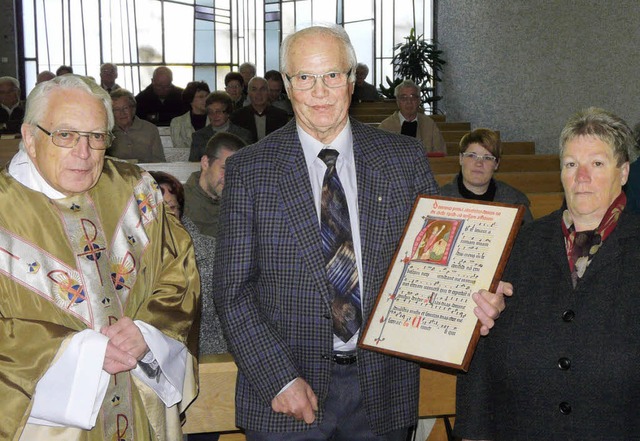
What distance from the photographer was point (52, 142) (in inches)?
80.6

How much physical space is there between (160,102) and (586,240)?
8.73m

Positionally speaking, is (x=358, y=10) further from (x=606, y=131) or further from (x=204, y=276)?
(x=606, y=131)

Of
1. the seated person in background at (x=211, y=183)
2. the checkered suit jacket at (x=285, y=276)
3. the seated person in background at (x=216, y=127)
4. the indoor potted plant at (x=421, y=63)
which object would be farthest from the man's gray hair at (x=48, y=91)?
the indoor potted plant at (x=421, y=63)

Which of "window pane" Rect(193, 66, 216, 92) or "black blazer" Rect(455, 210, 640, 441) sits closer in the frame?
"black blazer" Rect(455, 210, 640, 441)

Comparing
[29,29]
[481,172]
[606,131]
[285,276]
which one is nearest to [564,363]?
[606,131]

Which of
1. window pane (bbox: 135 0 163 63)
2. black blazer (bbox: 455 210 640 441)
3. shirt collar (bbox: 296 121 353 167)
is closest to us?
black blazer (bbox: 455 210 640 441)

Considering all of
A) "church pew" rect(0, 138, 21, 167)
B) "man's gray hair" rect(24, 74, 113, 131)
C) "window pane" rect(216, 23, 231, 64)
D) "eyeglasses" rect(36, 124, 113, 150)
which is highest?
"window pane" rect(216, 23, 231, 64)

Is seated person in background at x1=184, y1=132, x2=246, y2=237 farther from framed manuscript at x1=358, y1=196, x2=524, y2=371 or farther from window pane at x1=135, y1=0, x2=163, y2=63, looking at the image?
window pane at x1=135, y1=0, x2=163, y2=63

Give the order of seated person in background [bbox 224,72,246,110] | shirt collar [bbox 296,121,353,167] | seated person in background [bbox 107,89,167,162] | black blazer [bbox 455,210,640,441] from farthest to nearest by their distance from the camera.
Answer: seated person in background [bbox 224,72,246,110] → seated person in background [bbox 107,89,167,162] → shirt collar [bbox 296,121,353,167] → black blazer [bbox 455,210,640,441]

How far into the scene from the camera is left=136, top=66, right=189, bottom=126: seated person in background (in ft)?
33.4

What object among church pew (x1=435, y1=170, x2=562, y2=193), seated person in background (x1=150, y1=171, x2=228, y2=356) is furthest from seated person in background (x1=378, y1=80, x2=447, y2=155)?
seated person in background (x1=150, y1=171, x2=228, y2=356)

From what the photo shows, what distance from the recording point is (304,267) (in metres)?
2.04

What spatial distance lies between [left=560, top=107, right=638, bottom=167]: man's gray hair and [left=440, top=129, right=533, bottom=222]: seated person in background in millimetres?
2426

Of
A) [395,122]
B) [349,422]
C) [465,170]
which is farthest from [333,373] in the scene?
[395,122]
